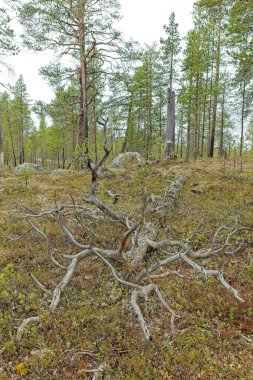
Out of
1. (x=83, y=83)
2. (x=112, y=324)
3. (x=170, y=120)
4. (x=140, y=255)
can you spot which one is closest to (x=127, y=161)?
(x=170, y=120)

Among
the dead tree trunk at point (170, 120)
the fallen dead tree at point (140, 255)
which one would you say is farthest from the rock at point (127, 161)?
the fallen dead tree at point (140, 255)

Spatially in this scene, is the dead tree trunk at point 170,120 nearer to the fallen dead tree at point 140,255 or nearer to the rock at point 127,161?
the rock at point 127,161

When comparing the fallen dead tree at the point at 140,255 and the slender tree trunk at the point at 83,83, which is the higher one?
the slender tree trunk at the point at 83,83

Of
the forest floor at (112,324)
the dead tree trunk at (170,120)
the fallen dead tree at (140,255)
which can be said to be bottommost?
the forest floor at (112,324)

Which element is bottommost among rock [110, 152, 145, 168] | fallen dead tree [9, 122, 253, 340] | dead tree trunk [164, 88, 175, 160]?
fallen dead tree [9, 122, 253, 340]

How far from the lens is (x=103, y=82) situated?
18.7m

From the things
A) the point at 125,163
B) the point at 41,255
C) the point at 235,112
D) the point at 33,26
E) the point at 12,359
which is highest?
the point at 33,26

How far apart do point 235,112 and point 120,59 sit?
15.6 metres

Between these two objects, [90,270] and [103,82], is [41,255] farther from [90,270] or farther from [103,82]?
[103,82]

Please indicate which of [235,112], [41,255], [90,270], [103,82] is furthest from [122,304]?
[235,112]

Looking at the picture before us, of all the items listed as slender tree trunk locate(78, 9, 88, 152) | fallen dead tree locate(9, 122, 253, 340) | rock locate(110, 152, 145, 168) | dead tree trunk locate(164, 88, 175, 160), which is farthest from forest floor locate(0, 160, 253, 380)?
dead tree trunk locate(164, 88, 175, 160)

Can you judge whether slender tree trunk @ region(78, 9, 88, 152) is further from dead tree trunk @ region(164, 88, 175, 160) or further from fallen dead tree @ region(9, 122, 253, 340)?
fallen dead tree @ region(9, 122, 253, 340)

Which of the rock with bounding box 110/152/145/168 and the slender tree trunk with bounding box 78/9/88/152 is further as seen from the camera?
the rock with bounding box 110/152/145/168

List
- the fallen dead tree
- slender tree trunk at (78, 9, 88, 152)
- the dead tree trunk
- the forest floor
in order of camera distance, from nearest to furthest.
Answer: the forest floor < the fallen dead tree < slender tree trunk at (78, 9, 88, 152) < the dead tree trunk
